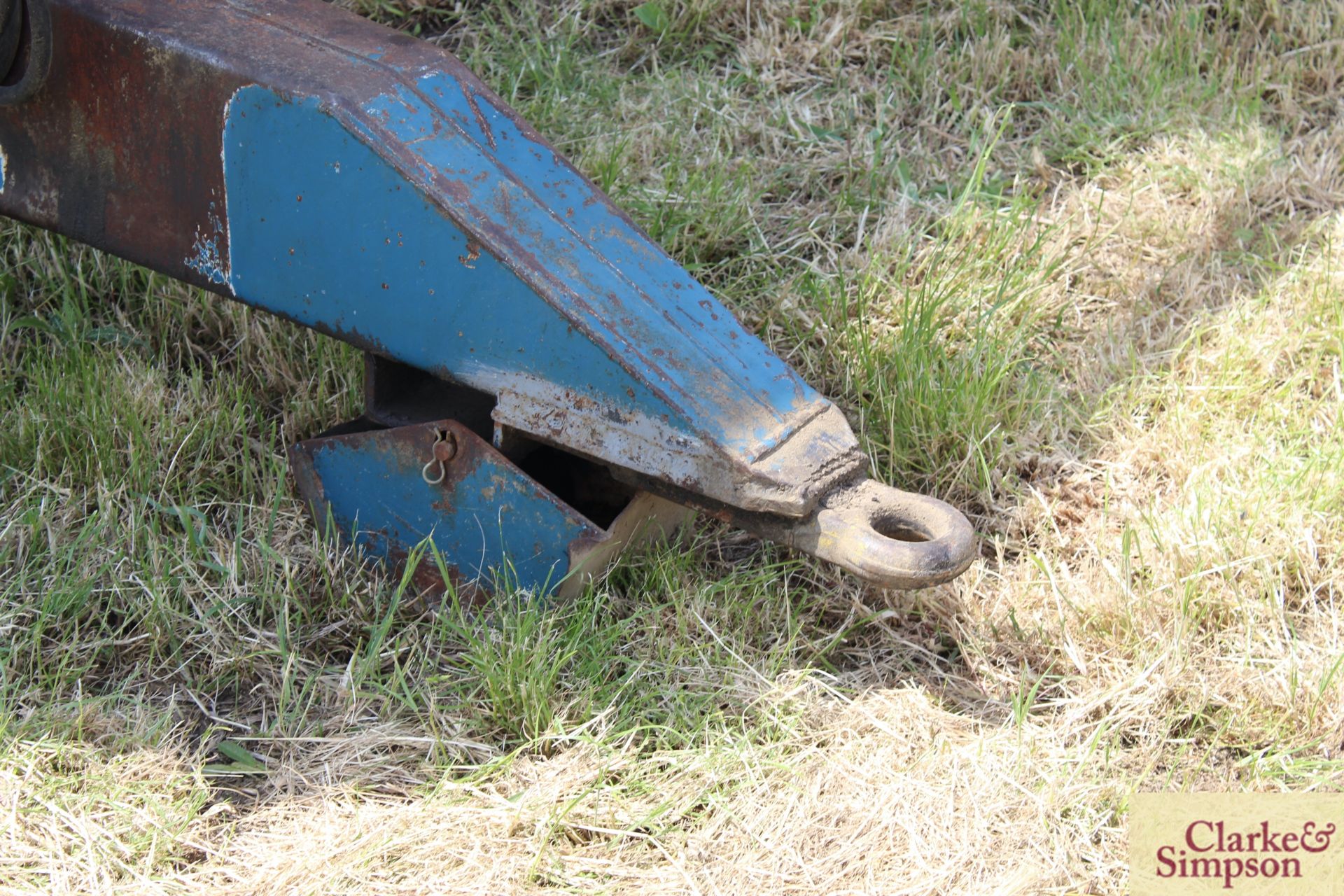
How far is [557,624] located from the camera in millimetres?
2250

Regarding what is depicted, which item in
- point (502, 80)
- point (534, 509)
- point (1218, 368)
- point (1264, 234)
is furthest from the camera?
point (502, 80)

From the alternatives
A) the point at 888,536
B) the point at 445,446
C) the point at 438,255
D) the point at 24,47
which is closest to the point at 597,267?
the point at 438,255

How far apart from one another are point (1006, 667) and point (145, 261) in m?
1.61

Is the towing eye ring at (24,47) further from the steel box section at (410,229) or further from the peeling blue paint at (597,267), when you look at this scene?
the peeling blue paint at (597,267)

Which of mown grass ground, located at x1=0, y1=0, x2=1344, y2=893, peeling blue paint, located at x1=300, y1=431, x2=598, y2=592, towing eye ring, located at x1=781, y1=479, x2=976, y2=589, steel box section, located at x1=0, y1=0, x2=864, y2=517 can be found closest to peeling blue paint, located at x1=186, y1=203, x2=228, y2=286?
steel box section, located at x1=0, y1=0, x2=864, y2=517

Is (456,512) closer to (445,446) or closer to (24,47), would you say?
(445,446)

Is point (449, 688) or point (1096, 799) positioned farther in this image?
point (449, 688)

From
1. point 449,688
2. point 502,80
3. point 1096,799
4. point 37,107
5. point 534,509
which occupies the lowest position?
point 1096,799

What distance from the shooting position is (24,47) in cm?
219

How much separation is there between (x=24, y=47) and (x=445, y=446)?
942 mm

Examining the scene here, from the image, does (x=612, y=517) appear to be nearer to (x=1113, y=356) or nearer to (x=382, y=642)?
(x=382, y=642)

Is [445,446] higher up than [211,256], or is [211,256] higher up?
[211,256]

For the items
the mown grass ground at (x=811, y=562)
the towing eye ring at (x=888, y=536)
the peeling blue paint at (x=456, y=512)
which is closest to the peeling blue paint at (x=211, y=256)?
the peeling blue paint at (x=456, y=512)

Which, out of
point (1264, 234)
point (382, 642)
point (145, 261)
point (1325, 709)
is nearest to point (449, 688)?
point (382, 642)
